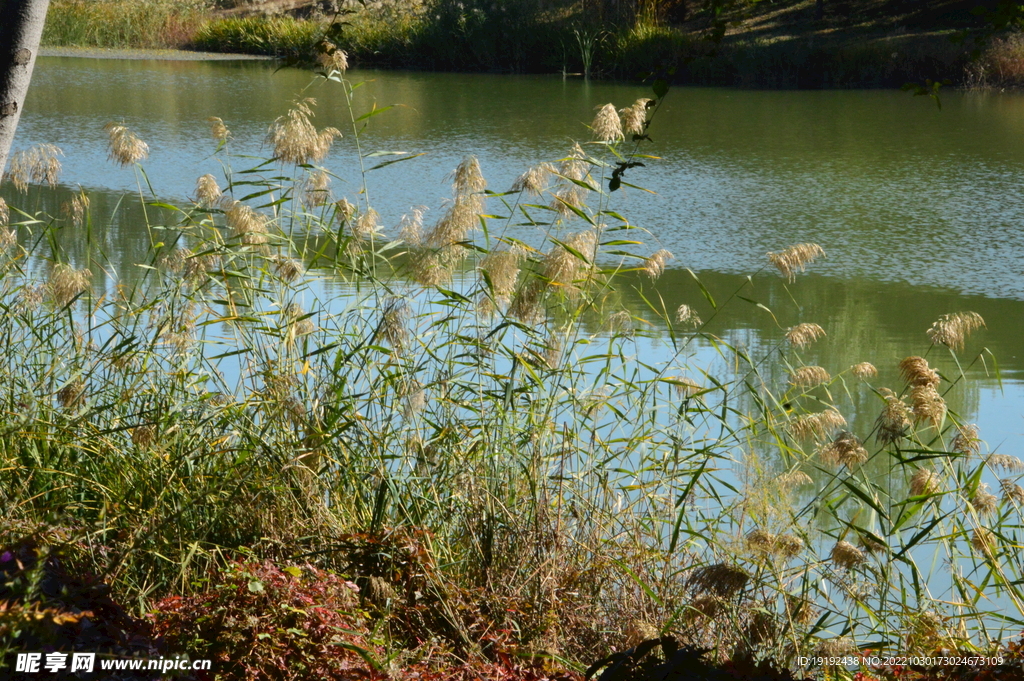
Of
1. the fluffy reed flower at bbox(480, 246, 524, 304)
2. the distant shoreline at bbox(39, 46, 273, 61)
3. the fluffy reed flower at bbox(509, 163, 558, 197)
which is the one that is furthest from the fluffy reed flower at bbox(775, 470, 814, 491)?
the distant shoreline at bbox(39, 46, 273, 61)

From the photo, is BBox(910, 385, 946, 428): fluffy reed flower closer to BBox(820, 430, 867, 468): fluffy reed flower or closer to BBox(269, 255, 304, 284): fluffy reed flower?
BBox(820, 430, 867, 468): fluffy reed flower

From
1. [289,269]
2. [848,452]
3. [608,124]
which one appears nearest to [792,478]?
[848,452]

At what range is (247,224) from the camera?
2.65 metres

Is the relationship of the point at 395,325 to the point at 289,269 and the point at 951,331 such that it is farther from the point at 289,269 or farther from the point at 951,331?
the point at 951,331

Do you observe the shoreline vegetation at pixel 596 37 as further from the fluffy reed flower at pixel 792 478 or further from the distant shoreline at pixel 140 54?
the fluffy reed flower at pixel 792 478

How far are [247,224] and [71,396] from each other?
1.96 ft

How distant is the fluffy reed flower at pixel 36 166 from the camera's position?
2748 mm

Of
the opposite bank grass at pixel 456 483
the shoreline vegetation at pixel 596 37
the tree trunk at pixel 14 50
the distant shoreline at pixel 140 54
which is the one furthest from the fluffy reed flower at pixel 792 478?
the distant shoreline at pixel 140 54

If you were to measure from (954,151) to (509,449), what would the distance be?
291 inches

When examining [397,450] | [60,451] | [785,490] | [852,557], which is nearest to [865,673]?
[852,557]

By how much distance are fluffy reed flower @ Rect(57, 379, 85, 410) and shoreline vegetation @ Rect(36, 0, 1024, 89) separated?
31.9ft

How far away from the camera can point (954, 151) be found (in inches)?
334

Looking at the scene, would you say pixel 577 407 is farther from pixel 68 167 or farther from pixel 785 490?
pixel 68 167

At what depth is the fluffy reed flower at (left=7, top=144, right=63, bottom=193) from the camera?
108 inches
